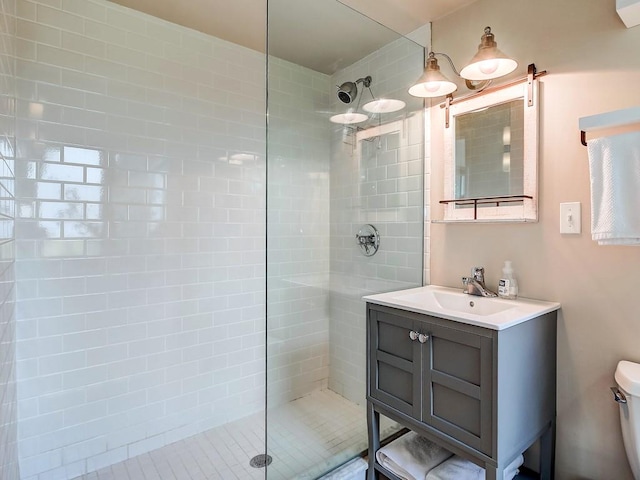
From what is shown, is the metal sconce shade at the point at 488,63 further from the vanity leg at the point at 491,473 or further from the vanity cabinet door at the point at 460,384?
the vanity leg at the point at 491,473

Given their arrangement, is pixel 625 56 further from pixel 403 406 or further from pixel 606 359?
pixel 403 406

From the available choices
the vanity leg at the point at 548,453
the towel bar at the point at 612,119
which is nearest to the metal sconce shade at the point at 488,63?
the towel bar at the point at 612,119

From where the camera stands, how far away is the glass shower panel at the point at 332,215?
6.29 feet

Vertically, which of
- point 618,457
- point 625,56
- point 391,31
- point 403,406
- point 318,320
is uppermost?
point 391,31

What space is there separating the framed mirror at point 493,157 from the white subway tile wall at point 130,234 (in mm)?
1276

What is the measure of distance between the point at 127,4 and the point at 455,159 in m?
1.96

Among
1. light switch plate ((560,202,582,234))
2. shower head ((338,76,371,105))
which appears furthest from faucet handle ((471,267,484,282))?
shower head ((338,76,371,105))

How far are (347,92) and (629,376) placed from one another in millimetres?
1915

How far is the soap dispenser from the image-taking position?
1.64 meters

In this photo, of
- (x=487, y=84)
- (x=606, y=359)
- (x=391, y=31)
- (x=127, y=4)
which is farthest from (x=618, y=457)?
(x=127, y=4)

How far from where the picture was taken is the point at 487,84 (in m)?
1.75

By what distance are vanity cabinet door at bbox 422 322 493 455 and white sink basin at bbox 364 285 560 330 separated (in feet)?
0.17

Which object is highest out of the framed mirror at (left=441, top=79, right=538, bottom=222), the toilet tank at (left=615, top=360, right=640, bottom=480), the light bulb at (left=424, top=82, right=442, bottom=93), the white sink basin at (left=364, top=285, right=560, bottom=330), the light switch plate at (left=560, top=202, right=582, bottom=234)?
the light bulb at (left=424, top=82, right=442, bottom=93)

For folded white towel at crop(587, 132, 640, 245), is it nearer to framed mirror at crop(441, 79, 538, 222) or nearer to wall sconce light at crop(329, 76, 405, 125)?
framed mirror at crop(441, 79, 538, 222)
